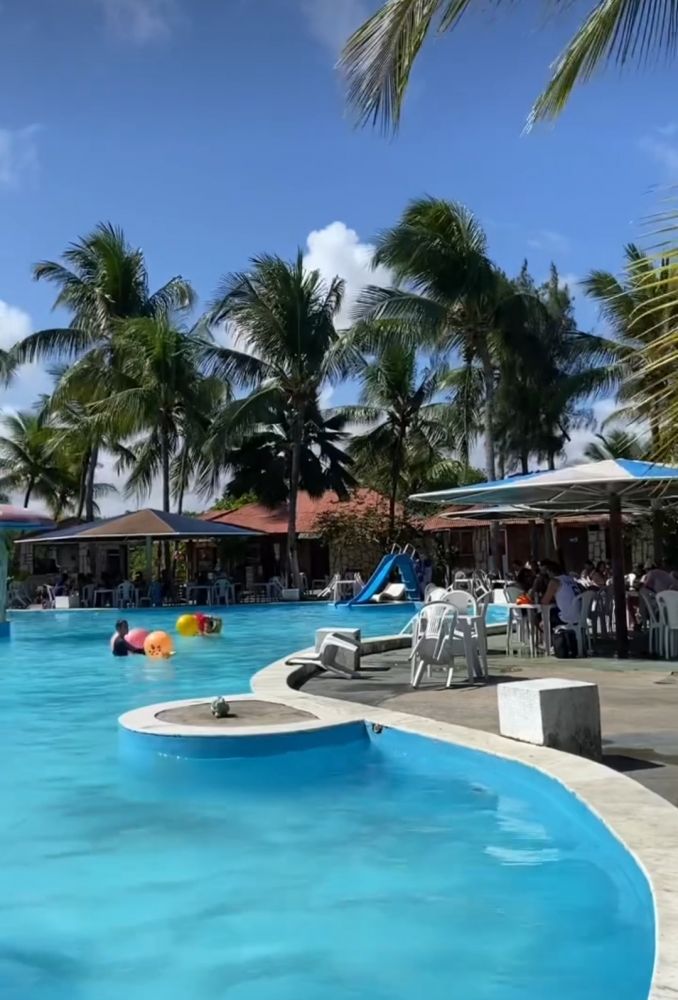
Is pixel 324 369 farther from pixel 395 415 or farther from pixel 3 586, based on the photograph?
pixel 3 586

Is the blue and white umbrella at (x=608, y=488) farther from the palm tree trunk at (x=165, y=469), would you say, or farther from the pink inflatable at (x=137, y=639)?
the palm tree trunk at (x=165, y=469)

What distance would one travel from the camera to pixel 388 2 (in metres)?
5.86

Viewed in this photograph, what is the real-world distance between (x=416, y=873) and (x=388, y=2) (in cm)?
489

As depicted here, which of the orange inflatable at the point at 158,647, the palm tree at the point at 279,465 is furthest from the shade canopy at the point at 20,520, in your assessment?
the palm tree at the point at 279,465

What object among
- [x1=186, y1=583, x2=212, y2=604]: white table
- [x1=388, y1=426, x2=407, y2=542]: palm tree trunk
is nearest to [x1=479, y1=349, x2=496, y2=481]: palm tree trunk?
[x1=388, y1=426, x2=407, y2=542]: palm tree trunk

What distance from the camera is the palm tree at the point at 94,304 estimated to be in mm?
32938

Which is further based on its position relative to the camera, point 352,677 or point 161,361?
point 161,361

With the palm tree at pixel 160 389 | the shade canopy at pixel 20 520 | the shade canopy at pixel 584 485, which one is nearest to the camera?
the shade canopy at pixel 584 485

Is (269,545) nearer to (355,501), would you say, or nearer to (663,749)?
(355,501)

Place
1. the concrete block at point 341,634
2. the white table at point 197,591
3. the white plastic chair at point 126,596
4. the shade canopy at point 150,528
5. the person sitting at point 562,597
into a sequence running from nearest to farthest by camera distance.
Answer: the concrete block at point 341,634 → the person sitting at point 562,597 → the shade canopy at point 150,528 → the white plastic chair at point 126,596 → the white table at point 197,591

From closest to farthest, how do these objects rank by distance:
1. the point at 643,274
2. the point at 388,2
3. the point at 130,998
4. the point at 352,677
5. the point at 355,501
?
the point at 643,274, the point at 130,998, the point at 388,2, the point at 352,677, the point at 355,501

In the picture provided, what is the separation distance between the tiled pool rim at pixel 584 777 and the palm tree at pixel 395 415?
2367cm

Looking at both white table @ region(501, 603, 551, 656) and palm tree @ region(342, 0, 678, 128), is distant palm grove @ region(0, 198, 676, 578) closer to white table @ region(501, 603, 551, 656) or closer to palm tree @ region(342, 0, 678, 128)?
white table @ region(501, 603, 551, 656)

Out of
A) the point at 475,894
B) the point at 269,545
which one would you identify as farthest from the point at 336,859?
the point at 269,545
